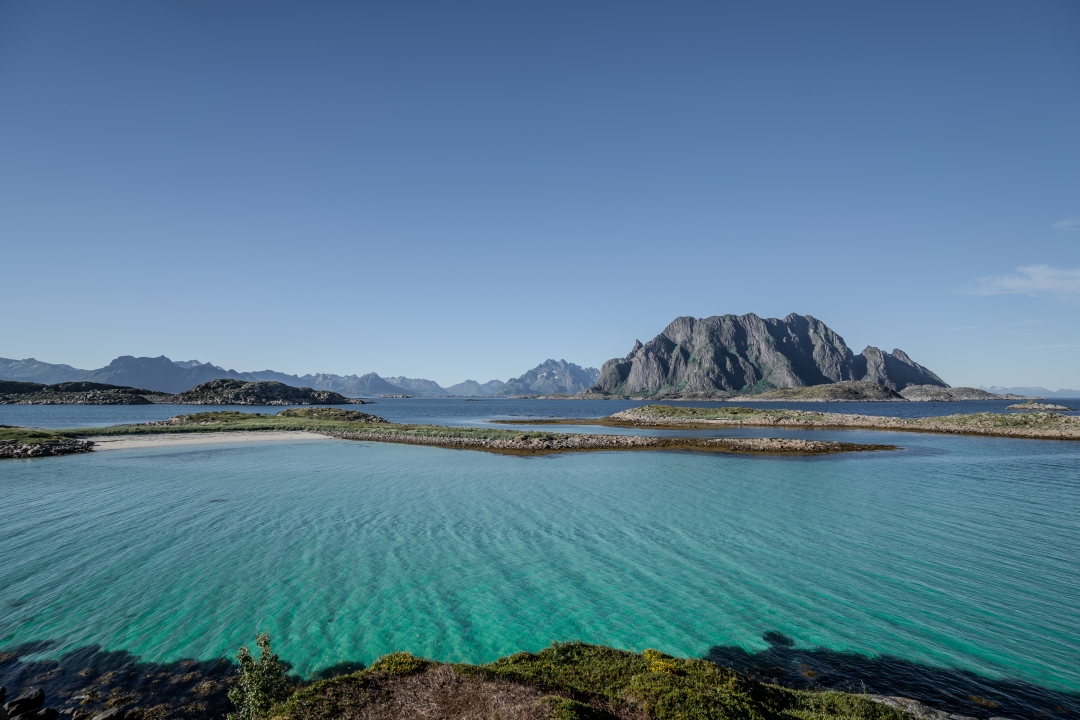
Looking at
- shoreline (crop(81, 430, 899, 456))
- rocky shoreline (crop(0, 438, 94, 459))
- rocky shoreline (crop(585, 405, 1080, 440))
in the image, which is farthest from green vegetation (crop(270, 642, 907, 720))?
rocky shoreline (crop(585, 405, 1080, 440))

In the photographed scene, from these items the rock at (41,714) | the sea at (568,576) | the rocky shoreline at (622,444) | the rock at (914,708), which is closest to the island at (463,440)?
the rocky shoreline at (622,444)

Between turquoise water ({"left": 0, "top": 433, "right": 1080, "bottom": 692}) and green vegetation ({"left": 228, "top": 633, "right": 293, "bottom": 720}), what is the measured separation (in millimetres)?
2846

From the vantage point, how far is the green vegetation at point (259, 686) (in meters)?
9.55

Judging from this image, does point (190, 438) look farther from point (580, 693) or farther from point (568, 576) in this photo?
point (580, 693)

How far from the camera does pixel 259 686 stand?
380 inches

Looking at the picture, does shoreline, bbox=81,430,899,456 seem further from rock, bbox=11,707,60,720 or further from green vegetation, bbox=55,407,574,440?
rock, bbox=11,707,60,720

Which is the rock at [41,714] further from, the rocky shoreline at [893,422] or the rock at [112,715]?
the rocky shoreline at [893,422]

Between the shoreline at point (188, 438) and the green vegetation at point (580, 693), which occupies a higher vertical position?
the green vegetation at point (580, 693)

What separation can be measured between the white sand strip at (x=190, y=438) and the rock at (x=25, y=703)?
6222 cm

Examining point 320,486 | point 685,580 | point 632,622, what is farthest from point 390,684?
point 320,486

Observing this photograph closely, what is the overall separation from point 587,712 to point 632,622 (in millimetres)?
7971

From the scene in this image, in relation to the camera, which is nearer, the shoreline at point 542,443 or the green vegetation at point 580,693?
the green vegetation at point 580,693

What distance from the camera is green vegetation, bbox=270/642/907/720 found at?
8445mm

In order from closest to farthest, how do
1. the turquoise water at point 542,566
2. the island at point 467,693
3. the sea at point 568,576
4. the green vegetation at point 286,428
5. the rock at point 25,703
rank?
1. the island at point 467,693
2. the rock at point 25,703
3. the sea at point 568,576
4. the turquoise water at point 542,566
5. the green vegetation at point 286,428
